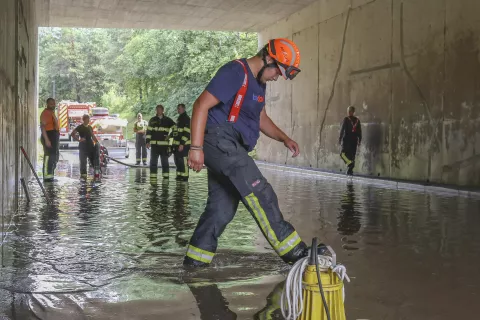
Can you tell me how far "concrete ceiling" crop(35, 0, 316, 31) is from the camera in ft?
63.8

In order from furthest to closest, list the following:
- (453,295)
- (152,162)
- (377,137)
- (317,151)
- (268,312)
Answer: (317,151) → (377,137) → (152,162) → (453,295) → (268,312)

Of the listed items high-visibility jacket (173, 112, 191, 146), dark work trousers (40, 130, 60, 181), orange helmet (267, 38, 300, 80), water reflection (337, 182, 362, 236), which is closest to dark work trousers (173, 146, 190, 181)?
high-visibility jacket (173, 112, 191, 146)

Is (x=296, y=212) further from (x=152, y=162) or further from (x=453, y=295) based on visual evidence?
(x=152, y=162)

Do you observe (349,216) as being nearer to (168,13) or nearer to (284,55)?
(284,55)

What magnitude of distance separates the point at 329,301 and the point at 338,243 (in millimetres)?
3058

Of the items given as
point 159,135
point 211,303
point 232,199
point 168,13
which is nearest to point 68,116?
point 168,13

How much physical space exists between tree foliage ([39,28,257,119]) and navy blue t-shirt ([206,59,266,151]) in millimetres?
30093

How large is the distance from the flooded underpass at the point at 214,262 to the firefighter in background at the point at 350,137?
6.09 m

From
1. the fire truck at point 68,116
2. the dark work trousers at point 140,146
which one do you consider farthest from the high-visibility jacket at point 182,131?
the fire truck at point 68,116

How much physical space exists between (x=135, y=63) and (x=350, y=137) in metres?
29.6

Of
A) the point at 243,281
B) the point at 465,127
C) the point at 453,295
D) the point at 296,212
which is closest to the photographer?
the point at 453,295

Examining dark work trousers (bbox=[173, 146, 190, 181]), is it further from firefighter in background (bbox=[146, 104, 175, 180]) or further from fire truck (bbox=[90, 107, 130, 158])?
fire truck (bbox=[90, 107, 130, 158])

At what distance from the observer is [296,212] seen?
27.3 ft

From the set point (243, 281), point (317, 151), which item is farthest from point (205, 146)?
point (317, 151)
